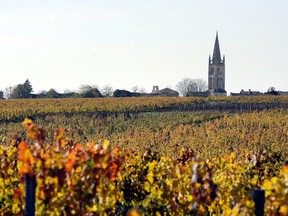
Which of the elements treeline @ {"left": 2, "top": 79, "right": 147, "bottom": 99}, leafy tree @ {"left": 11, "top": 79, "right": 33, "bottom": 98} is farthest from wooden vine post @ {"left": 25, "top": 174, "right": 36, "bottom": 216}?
leafy tree @ {"left": 11, "top": 79, "right": 33, "bottom": 98}

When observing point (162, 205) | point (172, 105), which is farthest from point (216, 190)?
point (172, 105)

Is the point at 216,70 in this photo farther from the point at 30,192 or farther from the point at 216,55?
the point at 30,192

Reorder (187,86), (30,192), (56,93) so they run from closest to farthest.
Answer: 1. (30,192)
2. (56,93)
3. (187,86)

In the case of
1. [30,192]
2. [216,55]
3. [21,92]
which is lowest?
[30,192]

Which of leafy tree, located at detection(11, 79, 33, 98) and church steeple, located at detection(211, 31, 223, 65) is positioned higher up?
church steeple, located at detection(211, 31, 223, 65)

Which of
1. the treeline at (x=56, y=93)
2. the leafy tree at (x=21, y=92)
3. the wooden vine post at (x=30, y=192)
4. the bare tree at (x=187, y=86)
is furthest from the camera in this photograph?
the bare tree at (x=187, y=86)

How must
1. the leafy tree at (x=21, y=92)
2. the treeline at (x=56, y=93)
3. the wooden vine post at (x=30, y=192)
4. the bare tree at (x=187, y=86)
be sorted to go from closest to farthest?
1. the wooden vine post at (x=30, y=192)
2. the treeline at (x=56, y=93)
3. the leafy tree at (x=21, y=92)
4. the bare tree at (x=187, y=86)

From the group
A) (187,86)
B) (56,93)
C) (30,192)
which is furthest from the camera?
(187,86)

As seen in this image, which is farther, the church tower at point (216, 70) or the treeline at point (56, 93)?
the church tower at point (216, 70)

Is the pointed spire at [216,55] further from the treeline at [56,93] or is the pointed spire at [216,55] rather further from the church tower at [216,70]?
the treeline at [56,93]

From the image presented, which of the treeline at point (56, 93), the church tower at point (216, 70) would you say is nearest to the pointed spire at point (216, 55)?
the church tower at point (216, 70)

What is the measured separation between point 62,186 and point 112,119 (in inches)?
1106

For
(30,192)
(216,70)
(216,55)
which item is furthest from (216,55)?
(30,192)

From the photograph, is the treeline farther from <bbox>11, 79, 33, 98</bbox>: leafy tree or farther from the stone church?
the stone church
